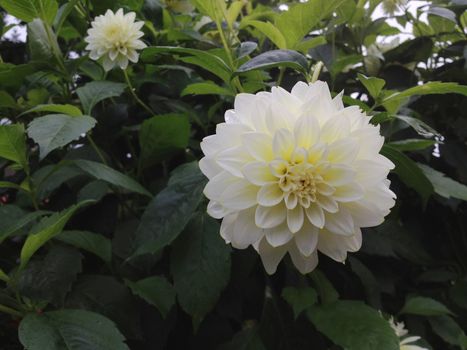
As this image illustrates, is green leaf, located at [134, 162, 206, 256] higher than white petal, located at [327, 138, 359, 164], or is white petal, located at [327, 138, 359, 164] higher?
white petal, located at [327, 138, 359, 164]

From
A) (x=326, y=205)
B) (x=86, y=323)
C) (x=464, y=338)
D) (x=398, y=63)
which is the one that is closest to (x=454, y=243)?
(x=464, y=338)

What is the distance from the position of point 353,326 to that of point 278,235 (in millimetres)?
267

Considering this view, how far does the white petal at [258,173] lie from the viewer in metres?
0.56

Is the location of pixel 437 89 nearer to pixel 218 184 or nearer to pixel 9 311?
pixel 218 184

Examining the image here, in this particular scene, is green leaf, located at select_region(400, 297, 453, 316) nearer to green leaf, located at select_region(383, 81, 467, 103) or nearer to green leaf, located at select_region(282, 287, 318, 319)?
green leaf, located at select_region(282, 287, 318, 319)

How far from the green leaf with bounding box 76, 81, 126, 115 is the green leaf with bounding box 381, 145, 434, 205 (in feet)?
1.60

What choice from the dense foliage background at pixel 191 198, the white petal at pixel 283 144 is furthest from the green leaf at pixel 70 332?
the white petal at pixel 283 144

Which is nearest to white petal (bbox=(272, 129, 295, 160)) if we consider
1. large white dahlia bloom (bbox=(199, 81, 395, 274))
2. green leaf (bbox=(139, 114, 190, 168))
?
large white dahlia bloom (bbox=(199, 81, 395, 274))

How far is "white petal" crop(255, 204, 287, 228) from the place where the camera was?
550 millimetres

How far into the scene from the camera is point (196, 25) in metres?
1.26

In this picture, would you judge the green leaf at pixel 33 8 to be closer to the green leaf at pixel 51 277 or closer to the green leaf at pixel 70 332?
the green leaf at pixel 51 277

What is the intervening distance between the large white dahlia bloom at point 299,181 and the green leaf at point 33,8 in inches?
20.0

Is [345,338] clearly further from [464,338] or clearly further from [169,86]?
[169,86]

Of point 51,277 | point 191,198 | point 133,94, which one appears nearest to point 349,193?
point 191,198
